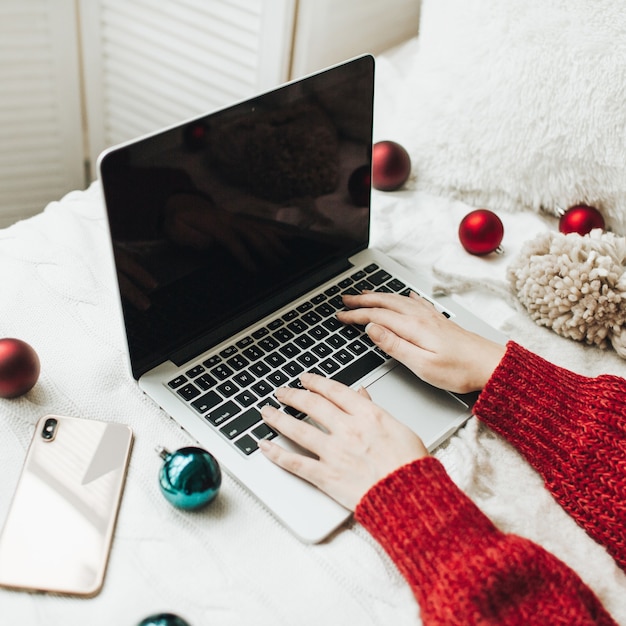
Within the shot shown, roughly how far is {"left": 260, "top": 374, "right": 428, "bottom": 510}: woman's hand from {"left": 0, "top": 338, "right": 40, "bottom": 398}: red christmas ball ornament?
0.72ft

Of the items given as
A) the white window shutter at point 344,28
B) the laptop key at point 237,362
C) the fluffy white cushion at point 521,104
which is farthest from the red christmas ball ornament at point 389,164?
the laptop key at point 237,362

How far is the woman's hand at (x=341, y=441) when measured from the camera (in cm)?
60

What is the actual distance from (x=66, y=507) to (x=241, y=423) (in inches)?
Answer: 6.6

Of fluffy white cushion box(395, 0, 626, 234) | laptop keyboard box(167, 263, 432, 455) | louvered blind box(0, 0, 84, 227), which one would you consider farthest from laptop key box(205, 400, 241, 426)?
louvered blind box(0, 0, 84, 227)

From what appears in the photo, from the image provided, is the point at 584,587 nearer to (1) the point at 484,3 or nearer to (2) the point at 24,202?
(1) the point at 484,3

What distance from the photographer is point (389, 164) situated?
948 mm

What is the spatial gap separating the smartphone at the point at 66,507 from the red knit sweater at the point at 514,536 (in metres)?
0.22

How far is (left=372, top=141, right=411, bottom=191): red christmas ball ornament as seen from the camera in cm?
94

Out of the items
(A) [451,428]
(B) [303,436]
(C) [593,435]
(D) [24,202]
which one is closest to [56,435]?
(B) [303,436]

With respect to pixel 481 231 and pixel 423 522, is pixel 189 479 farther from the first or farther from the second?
pixel 481 231

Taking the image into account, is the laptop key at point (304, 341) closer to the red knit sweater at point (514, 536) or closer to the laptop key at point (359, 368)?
the laptop key at point (359, 368)

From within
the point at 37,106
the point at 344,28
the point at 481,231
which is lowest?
the point at 37,106

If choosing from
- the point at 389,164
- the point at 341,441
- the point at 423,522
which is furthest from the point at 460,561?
the point at 389,164

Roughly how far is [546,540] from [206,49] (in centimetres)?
96
